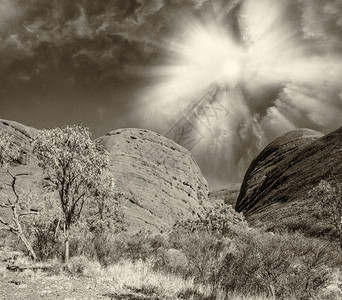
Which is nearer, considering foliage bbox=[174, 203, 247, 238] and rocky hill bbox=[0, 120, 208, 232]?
foliage bbox=[174, 203, 247, 238]

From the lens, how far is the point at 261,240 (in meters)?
14.1

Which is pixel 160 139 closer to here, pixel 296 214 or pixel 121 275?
pixel 296 214

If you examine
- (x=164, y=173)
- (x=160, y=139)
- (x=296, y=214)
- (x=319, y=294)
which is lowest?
(x=319, y=294)

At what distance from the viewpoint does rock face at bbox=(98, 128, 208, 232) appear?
209 ft

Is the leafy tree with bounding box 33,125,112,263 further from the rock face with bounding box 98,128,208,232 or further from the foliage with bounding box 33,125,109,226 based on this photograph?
the rock face with bounding box 98,128,208,232

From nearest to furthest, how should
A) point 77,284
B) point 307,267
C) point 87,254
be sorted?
point 77,284 < point 307,267 < point 87,254

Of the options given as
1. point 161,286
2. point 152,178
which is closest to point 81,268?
point 161,286

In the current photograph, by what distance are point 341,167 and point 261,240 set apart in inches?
2057

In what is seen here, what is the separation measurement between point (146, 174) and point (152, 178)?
6.40ft

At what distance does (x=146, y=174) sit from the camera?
77.8 metres

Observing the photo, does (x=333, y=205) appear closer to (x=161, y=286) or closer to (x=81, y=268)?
(x=161, y=286)

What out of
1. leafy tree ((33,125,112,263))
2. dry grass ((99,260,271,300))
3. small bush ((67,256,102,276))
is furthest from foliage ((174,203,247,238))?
dry grass ((99,260,271,300))

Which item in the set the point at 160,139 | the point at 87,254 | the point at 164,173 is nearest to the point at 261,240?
the point at 87,254

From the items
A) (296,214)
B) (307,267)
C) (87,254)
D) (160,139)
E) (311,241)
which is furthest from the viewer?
(160,139)
